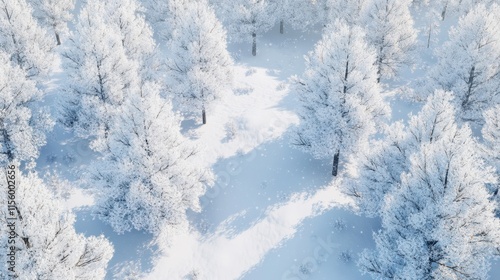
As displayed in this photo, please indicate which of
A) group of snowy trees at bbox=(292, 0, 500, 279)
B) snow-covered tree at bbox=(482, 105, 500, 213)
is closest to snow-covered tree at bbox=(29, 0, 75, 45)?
group of snowy trees at bbox=(292, 0, 500, 279)

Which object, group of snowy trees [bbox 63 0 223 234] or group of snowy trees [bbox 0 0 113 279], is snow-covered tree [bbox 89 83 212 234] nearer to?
group of snowy trees [bbox 63 0 223 234]

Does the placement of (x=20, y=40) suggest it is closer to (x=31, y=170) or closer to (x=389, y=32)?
(x=31, y=170)

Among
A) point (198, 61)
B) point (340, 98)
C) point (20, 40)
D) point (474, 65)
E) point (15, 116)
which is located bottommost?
point (15, 116)

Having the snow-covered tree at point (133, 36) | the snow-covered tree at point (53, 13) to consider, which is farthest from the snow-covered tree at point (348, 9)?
the snow-covered tree at point (53, 13)

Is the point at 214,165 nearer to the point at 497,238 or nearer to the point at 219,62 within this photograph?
the point at 219,62

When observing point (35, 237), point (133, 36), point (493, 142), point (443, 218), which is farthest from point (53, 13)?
point (493, 142)
